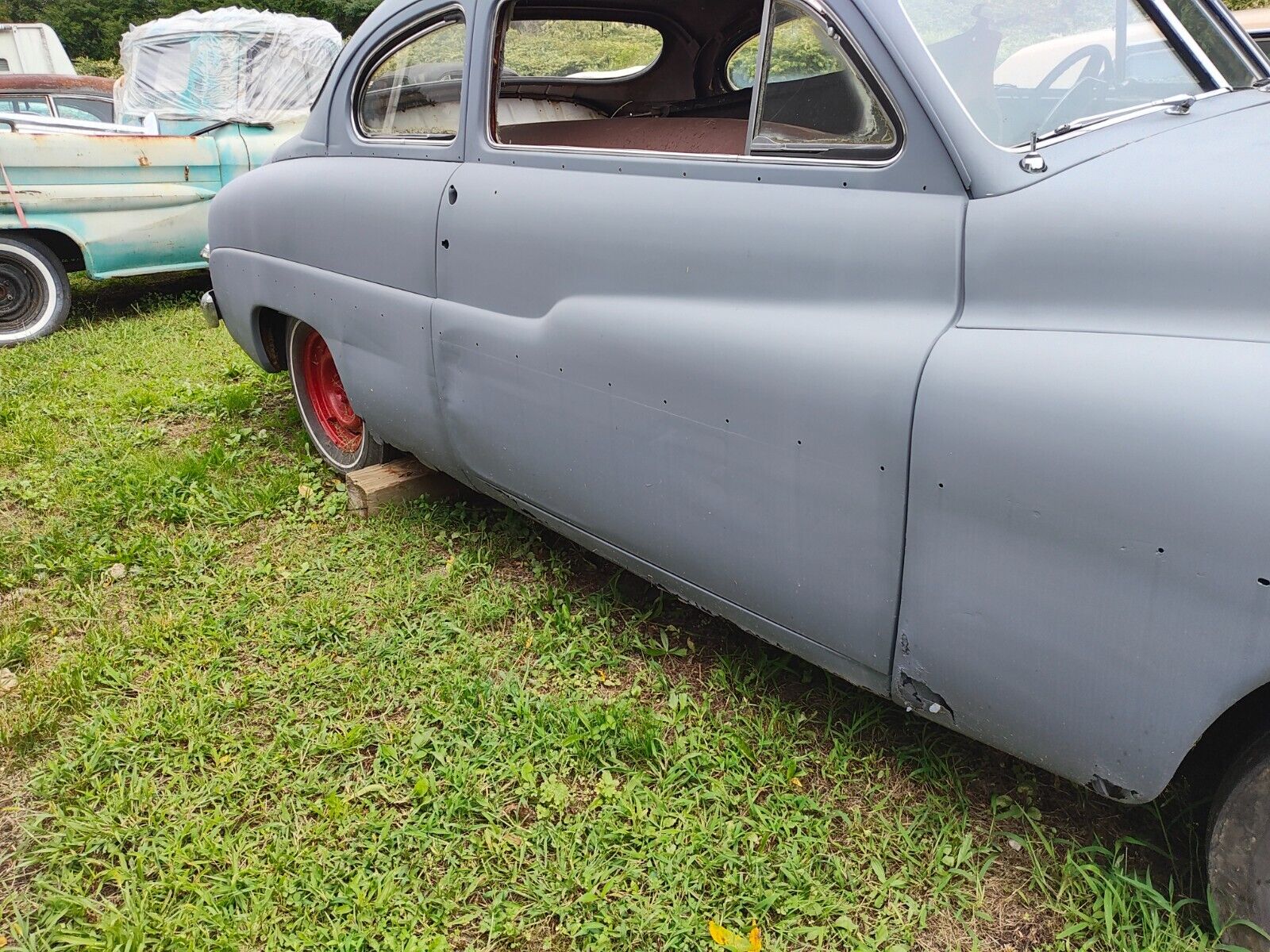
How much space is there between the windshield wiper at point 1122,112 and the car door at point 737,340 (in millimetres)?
257

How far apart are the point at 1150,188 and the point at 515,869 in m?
1.82

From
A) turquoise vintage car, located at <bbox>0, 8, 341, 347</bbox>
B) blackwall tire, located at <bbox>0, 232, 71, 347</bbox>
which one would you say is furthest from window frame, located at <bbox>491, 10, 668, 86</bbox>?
blackwall tire, located at <bbox>0, 232, 71, 347</bbox>

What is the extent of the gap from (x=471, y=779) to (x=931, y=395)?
1411 mm

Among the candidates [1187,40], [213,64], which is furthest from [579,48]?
[213,64]

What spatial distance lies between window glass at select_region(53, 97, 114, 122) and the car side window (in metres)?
6.86

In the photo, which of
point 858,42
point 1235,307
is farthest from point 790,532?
point 858,42

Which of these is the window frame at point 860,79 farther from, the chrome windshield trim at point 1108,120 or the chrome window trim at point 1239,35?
the chrome window trim at point 1239,35

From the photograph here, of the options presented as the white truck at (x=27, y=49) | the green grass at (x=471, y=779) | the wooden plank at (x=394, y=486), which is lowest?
the green grass at (x=471, y=779)

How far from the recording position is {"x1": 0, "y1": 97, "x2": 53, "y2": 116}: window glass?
8320 mm

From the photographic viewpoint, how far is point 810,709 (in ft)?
7.91

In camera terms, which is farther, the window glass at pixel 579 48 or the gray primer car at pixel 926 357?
the window glass at pixel 579 48

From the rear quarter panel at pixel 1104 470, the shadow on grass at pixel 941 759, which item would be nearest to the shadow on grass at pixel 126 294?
the shadow on grass at pixel 941 759

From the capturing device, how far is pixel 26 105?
8508 mm

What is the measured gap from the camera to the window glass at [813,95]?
1.84m
